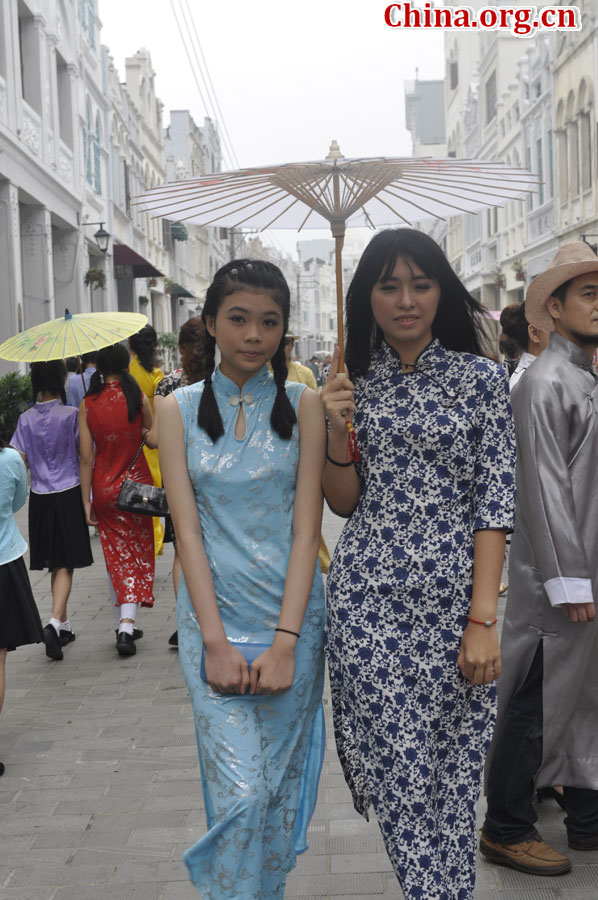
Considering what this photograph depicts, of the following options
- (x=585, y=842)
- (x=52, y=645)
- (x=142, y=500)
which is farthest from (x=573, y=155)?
(x=585, y=842)

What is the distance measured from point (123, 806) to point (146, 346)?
4633 millimetres

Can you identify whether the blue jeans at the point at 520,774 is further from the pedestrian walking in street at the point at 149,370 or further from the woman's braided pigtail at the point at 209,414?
the pedestrian walking in street at the point at 149,370

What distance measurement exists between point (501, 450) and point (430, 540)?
308 millimetres

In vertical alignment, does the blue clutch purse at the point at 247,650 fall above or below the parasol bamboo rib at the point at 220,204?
below

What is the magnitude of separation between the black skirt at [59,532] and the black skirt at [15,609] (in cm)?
214

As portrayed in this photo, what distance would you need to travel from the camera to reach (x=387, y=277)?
300cm

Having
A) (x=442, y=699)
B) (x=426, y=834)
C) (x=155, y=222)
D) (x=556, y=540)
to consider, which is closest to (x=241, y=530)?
(x=442, y=699)

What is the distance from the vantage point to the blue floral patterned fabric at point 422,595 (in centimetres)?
290

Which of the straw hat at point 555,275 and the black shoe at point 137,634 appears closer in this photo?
the straw hat at point 555,275

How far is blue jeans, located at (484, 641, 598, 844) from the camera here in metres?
3.80

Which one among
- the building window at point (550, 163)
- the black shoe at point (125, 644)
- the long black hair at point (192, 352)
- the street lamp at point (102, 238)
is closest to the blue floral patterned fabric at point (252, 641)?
the long black hair at point (192, 352)

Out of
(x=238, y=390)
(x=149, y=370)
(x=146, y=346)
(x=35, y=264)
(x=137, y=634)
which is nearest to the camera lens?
(x=238, y=390)

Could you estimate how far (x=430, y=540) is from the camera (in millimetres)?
2895

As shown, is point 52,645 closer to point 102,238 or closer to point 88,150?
point 102,238
